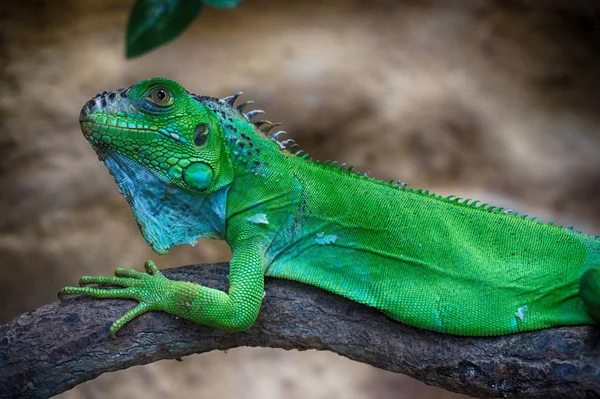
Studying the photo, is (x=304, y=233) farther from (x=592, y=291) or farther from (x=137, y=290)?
(x=592, y=291)

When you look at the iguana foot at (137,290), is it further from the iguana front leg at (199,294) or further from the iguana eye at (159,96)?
the iguana eye at (159,96)

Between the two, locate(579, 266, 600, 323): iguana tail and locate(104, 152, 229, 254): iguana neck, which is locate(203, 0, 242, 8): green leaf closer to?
locate(104, 152, 229, 254): iguana neck

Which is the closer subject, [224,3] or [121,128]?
[224,3]

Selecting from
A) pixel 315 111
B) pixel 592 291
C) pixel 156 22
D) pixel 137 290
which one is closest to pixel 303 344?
pixel 137 290

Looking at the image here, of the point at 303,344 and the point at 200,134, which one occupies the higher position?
the point at 200,134

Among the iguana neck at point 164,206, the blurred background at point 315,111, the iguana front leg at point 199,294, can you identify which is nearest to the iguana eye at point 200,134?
the iguana neck at point 164,206

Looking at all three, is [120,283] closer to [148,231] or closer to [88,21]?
[148,231]
